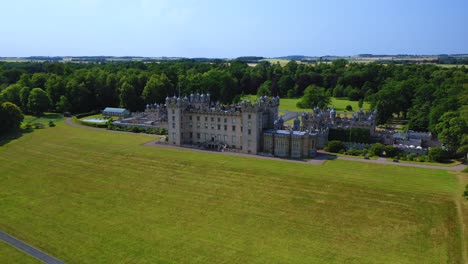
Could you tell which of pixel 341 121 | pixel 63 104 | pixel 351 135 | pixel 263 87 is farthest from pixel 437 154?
pixel 63 104

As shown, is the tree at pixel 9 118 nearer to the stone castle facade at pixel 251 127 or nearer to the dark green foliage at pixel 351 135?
the stone castle facade at pixel 251 127

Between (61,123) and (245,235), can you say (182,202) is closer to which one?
(245,235)

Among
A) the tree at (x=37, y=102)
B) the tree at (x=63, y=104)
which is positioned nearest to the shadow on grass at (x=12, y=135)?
the tree at (x=37, y=102)

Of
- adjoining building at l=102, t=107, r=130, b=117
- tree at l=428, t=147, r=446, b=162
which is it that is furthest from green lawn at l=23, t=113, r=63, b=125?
tree at l=428, t=147, r=446, b=162

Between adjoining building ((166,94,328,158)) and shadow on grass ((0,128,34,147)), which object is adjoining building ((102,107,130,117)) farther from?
adjoining building ((166,94,328,158))

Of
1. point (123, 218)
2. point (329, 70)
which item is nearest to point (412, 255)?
point (123, 218)

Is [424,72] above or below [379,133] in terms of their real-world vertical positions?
above

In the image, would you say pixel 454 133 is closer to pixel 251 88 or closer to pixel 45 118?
pixel 45 118
